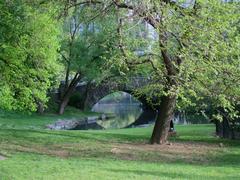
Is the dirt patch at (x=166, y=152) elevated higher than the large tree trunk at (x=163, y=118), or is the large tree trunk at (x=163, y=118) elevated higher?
the large tree trunk at (x=163, y=118)

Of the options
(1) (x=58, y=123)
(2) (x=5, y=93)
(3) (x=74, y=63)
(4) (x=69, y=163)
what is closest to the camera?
(4) (x=69, y=163)

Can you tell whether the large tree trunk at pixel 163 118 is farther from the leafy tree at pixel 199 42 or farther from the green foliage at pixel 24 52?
the green foliage at pixel 24 52

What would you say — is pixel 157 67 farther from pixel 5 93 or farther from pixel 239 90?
pixel 5 93

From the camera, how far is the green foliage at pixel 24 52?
1245 centimetres

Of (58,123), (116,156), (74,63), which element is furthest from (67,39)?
(116,156)

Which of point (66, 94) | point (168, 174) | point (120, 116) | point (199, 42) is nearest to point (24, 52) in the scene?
point (199, 42)

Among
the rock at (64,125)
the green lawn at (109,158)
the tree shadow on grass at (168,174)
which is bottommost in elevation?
the tree shadow on grass at (168,174)

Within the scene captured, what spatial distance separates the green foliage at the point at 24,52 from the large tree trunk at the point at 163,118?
406 cm

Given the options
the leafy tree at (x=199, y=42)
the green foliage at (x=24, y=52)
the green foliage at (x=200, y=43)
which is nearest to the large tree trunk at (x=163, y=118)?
the green foliage at (x=200, y=43)

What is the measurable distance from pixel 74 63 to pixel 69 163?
26.4 m

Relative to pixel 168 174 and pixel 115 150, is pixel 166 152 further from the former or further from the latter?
pixel 168 174

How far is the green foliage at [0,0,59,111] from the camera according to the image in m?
12.4

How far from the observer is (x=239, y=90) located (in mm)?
13320

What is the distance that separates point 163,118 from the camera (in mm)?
16000
